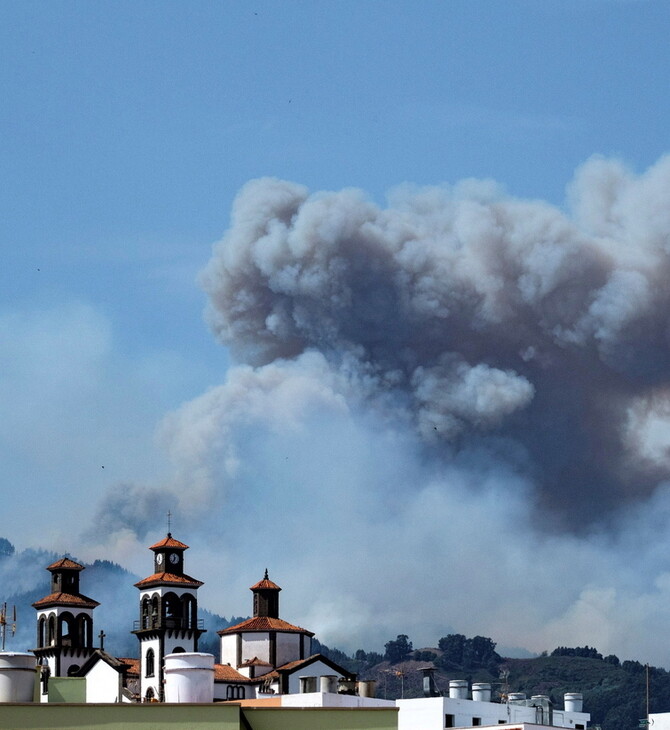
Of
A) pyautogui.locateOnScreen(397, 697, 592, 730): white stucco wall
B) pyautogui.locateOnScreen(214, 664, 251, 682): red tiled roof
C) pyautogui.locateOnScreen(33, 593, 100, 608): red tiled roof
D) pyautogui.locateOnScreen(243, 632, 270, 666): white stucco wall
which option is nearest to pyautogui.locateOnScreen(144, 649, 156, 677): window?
pyautogui.locateOnScreen(214, 664, 251, 682): red tiled roof

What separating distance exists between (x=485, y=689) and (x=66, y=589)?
154 ft

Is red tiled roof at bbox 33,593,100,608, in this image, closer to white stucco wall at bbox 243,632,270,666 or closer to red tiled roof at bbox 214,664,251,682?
white stucco wall at bbox 243,632,270,666

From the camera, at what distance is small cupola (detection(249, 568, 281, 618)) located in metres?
105

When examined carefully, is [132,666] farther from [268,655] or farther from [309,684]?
[309,684]

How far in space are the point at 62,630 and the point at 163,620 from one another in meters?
7.77

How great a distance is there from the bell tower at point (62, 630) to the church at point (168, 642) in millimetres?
59

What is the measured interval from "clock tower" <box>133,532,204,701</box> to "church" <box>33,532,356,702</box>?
0.06 m

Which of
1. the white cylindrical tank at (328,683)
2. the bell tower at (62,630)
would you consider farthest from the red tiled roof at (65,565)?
the white cylindrical tank at (328,683)

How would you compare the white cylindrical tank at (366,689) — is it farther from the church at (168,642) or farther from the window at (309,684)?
the church at (168,642)

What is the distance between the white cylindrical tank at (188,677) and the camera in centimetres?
2645

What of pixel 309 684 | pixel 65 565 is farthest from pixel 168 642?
pixel 309 684

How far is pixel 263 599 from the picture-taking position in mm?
105812

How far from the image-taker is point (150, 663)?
101500 millimetres

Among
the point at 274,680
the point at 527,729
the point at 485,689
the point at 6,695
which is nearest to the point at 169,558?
the point at 274,680
